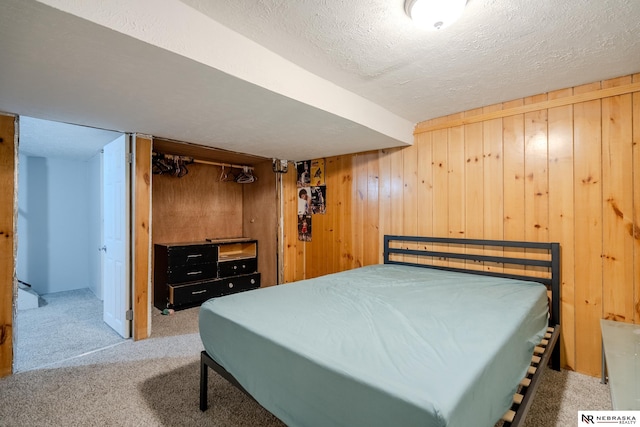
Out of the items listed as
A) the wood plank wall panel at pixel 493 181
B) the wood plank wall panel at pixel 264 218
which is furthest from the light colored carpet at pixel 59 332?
the wood plank wall panel at pixel 493 181

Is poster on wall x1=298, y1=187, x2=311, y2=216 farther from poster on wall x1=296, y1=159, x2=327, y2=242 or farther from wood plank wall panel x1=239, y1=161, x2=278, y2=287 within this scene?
wood plank wall panel x1=239, y1=161, x2=278, y2=287

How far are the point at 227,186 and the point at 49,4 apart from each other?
388 centimetres

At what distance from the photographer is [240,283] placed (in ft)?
14.4

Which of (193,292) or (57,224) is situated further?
(57,224)

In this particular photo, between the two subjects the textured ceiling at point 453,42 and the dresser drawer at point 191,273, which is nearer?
the textured ceiling at point 453,42

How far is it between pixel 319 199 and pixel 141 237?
228 cm

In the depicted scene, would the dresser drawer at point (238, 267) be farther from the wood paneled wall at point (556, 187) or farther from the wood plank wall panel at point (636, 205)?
the wood plank wall panel at point (636, 205)

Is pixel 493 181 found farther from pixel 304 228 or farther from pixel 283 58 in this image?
pixel 304 228

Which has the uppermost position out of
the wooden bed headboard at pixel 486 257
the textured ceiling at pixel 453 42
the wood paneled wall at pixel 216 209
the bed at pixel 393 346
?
the textured ceiling at pixel 453 42

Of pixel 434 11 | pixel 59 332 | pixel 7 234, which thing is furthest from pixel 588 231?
pixel 59 332

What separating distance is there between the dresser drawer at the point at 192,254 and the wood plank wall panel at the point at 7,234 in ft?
5.02

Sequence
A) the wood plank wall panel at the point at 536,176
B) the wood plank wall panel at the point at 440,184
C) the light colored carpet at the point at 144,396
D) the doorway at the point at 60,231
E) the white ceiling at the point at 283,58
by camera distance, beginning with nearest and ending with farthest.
→ the white ceiling at the point at 283,58 → the light colored carpet at the point at 144,396 → the wood plank wall panel at the point at 536,176 → the wood plank wall panel at the point at 440,184 → the doorway at the point at 60,231

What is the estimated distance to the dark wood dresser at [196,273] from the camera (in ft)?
12.3

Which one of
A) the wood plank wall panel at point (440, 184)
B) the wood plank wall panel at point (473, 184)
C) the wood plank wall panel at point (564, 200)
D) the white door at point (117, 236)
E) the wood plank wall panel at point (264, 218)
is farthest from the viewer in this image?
the wood plank wall panel at point (264, 218)
